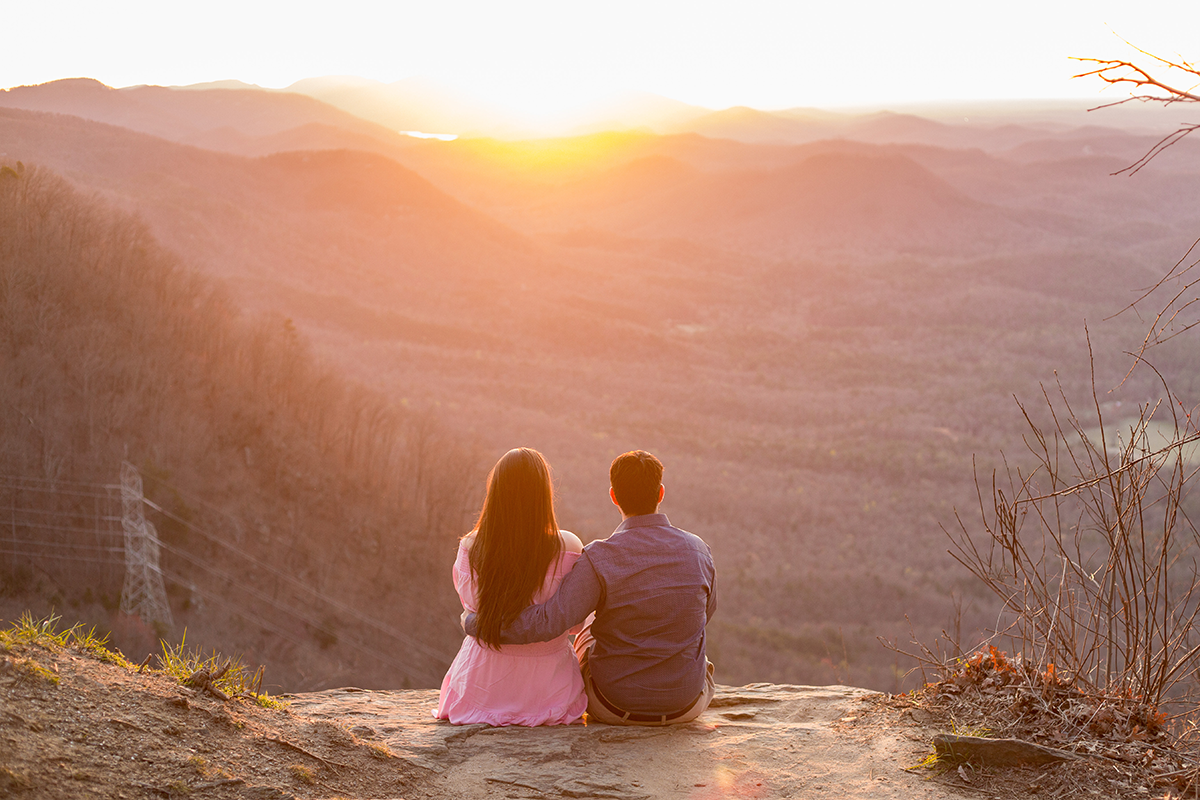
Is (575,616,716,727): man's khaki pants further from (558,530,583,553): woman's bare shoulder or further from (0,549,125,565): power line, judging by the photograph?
(0,549,125,565): power line

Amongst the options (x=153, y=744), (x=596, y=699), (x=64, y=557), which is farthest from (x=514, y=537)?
(x=64, y=557)

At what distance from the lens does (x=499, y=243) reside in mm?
97750

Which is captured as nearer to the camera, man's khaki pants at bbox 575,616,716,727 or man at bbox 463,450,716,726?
man at bbox 463,450,716,726

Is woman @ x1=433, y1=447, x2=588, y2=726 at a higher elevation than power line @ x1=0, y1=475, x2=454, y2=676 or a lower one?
higher

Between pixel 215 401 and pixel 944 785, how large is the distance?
72.8 ft

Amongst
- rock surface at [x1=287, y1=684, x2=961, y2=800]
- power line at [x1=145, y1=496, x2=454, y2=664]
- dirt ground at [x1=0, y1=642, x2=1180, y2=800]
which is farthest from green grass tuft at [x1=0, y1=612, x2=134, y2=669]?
power line at [x1=145, y1=496, x2=454, y2=664]

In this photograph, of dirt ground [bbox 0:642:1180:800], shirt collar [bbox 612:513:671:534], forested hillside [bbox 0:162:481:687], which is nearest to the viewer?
dirt ground [bbox 0:642:1180:800]

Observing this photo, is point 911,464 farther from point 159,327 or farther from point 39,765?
point 39,765

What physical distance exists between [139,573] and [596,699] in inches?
616

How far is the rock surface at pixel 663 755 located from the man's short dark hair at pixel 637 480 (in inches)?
45.0

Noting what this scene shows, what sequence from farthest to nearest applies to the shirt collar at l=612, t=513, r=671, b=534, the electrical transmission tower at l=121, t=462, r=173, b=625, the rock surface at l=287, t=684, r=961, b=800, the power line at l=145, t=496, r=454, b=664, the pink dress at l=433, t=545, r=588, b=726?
the power line at l=145, t=496, r=454, b=664, the electrical transmission tower at l=121, t=462, r=173, b=625, the pink dress at l=433, t=545, r=588, b=726, the shirt collar at l=612, t=513, r=671, b=534, the rock surface at l=287, t=684, r=961, b=800

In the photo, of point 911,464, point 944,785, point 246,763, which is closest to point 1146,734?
point 944,785

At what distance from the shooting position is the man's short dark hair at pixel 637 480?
12.7ft

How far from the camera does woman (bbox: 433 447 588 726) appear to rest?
3779mm
